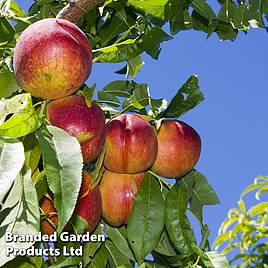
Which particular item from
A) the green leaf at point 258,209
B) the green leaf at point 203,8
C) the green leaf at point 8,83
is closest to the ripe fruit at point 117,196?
the green leaf at point 8,83

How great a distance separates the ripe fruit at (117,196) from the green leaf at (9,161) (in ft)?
1.10

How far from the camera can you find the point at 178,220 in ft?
3.70

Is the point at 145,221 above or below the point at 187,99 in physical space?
below

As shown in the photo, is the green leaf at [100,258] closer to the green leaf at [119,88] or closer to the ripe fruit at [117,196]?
the ripe fruit at [117,196]

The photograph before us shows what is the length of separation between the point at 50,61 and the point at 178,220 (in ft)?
1.19

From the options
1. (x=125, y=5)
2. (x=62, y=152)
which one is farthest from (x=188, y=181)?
(x=62, y=152)

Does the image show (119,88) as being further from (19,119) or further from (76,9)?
(19,119)

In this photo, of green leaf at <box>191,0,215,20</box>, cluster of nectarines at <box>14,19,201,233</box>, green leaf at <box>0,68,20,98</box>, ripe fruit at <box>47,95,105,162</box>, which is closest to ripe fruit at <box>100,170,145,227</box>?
cluster of nectarines at <box>14,19,201,233</box>

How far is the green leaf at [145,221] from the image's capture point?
3.62ft

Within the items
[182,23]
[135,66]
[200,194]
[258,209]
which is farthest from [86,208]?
[258,209]

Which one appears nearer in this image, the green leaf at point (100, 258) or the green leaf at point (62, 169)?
the green leaf at point (62, 169)

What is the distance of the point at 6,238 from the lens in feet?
2.73

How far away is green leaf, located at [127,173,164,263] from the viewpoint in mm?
1104

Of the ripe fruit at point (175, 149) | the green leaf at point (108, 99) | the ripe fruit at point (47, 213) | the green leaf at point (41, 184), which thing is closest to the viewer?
the green leaf at point (41, 184)
